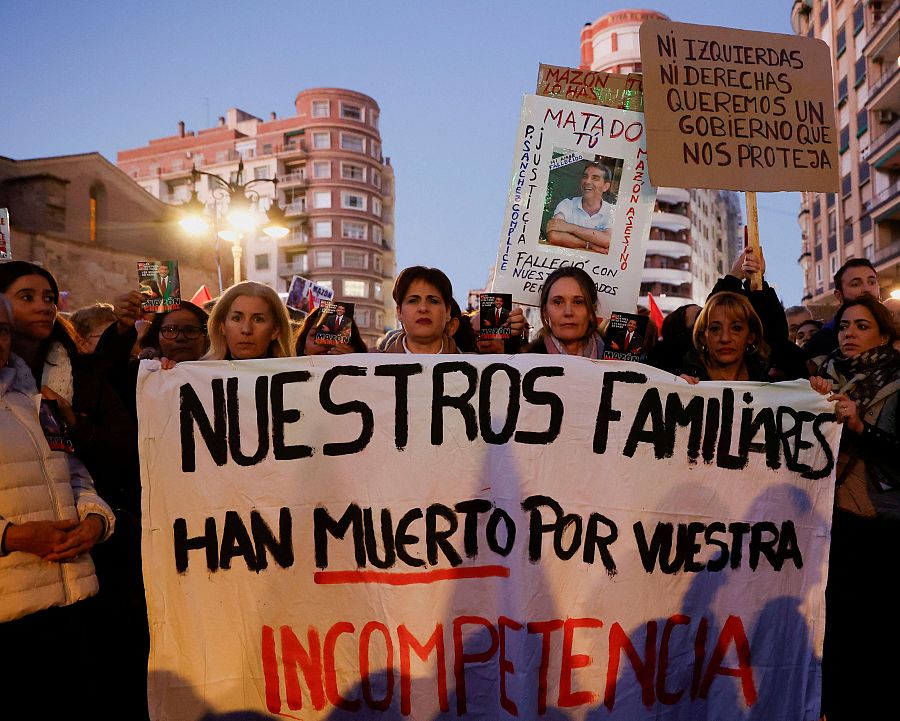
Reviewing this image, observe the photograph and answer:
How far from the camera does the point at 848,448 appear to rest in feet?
10.9

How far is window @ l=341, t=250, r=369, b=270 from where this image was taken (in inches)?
2410

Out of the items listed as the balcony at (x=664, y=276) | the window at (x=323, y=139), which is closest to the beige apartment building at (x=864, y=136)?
the balcony at (x=664, y=276)

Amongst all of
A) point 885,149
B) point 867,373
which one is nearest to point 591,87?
point 867,373

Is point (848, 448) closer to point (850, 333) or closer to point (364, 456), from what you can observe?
point (850, 333)

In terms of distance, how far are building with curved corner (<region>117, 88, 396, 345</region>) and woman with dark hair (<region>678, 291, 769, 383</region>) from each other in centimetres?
5539

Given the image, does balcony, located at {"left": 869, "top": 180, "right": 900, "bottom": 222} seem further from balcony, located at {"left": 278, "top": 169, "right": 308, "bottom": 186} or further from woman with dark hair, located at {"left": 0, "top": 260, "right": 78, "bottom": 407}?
balcony, located at {"left": 278, "top": 169, "right": 308, "bottom": 186}

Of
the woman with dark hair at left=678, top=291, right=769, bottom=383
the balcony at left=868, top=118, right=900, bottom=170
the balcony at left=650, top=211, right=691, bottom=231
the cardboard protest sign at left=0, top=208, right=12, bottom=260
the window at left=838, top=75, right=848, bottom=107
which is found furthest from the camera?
the balcony at left=650, top=211, right=691, bottom=231

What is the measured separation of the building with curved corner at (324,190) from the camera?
60.5 meters

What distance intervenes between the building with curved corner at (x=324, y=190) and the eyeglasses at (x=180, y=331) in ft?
180

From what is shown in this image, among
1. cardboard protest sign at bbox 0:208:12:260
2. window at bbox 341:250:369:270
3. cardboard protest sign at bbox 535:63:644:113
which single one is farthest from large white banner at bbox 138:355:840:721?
window at bbox 341:250:369:270

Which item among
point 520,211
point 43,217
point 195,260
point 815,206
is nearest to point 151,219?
point 195,260

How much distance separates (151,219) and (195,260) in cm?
254

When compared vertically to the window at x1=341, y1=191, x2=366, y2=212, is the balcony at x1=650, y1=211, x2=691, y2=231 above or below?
below

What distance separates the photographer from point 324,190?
6050cm
